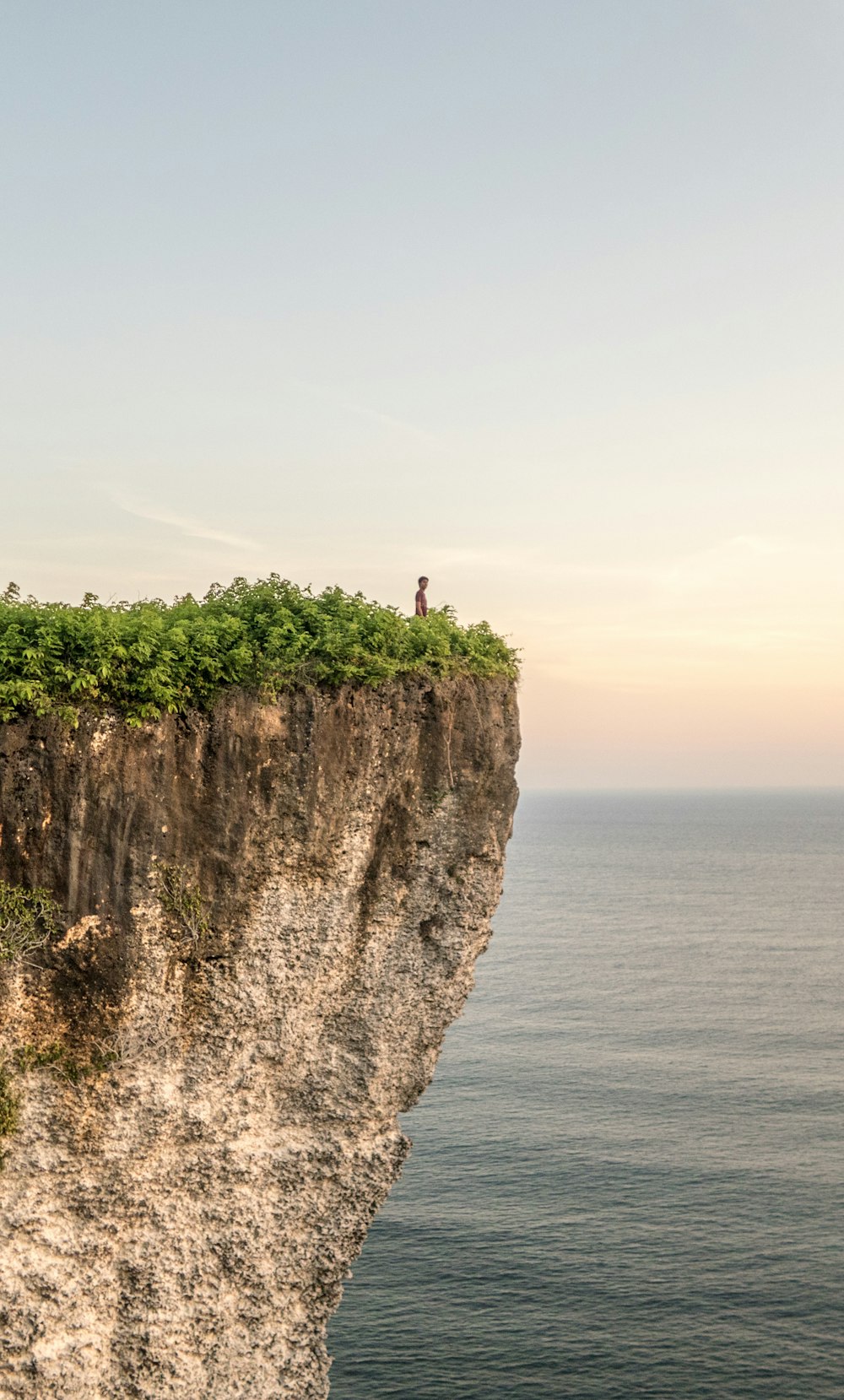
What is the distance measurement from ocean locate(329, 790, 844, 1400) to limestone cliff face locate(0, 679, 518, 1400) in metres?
21.6

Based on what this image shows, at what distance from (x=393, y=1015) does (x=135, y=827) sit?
563 centimetres

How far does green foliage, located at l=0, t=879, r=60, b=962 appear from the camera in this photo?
1473 centimetres

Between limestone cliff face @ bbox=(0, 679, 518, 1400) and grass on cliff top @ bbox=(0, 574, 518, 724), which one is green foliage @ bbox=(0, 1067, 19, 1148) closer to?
limestone cliff face @ bbox=(0, 679, 518, 1400)

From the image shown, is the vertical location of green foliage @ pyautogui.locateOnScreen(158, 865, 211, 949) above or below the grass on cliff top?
below

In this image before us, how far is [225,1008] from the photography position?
16.2 m

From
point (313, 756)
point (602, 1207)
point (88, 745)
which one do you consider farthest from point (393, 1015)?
point (602, 1207)

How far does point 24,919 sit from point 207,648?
4685mm

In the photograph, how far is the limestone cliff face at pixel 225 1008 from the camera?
49.8ft

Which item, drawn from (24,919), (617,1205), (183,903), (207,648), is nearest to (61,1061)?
(24,919)

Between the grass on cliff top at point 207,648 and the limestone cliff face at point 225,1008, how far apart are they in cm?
37

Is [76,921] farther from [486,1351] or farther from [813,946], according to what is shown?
[813,946]

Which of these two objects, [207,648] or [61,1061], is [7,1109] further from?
[207,648]

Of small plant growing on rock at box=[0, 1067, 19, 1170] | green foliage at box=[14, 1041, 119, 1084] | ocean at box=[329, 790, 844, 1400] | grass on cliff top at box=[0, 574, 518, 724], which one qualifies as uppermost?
grass on cliff top at box=[0, 574, 518, 724]

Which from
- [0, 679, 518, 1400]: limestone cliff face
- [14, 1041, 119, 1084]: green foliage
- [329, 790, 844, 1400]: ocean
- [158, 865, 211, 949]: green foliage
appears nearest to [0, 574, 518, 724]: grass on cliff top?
[0, 679, 518, 1400]: limestone cliff face
